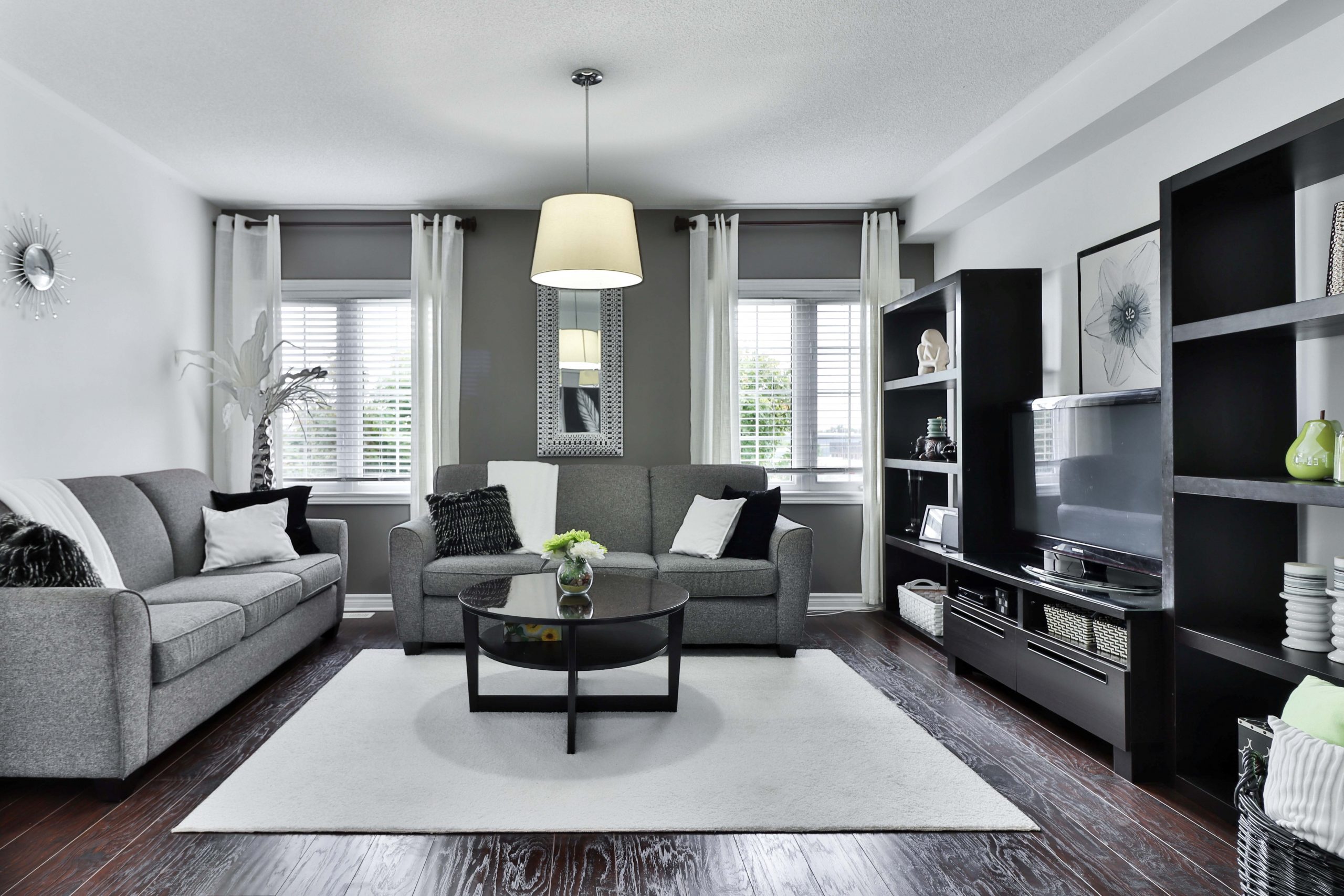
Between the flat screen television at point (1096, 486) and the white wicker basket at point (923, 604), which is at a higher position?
the flat screen television at point (1096, 486)

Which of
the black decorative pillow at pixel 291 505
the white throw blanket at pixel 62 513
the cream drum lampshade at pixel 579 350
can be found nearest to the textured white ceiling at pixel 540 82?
the cream drum lampshade at pixel 579 350

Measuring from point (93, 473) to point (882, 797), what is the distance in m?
3.88

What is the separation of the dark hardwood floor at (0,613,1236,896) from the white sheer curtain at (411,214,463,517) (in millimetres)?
2621

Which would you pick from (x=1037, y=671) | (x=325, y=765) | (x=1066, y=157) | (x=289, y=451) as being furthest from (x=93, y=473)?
(x=1066, y=157)

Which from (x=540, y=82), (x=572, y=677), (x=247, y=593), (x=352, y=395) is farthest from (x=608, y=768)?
(x=352, y=395)

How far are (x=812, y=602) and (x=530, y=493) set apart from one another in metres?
1.98

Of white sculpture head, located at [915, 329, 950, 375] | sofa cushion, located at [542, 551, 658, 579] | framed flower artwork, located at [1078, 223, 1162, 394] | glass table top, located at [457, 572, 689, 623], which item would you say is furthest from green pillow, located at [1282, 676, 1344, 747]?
white sculpture head, located at [915, 329, 950, 375]

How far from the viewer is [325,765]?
2.64 m

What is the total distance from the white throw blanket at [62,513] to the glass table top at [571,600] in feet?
4.40

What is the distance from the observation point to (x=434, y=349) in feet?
16.7

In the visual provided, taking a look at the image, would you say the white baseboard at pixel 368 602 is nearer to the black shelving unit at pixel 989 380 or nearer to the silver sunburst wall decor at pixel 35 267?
the silver sunburst wall decor at pixel 35 267

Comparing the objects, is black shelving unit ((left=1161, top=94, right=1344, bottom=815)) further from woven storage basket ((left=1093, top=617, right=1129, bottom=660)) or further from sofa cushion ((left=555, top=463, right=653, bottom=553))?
sofa cushion ((left=555, top=463, right=653, bottom=553))

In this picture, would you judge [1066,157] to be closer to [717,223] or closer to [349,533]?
[717,223]

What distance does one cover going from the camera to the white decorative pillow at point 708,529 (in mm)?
4254
